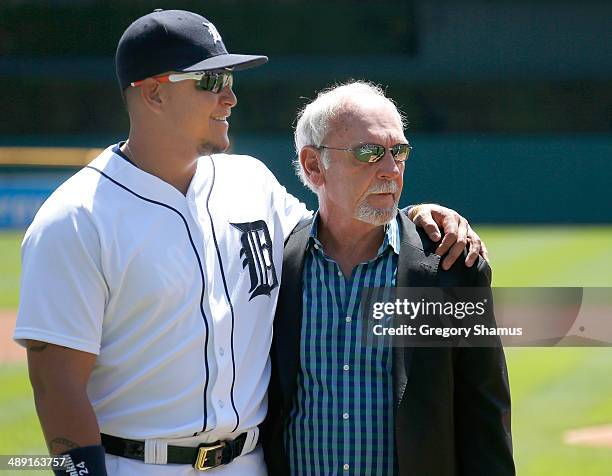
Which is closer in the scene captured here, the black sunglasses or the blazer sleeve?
the blazer sleeve

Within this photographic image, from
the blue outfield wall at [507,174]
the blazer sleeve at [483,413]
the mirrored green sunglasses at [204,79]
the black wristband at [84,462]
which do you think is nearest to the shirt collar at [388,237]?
the blazer sleeve at [483,413]

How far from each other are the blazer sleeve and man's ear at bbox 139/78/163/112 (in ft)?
3.55

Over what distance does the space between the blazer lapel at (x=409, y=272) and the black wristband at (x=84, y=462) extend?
82 cm

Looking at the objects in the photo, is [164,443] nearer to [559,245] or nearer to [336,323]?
[336,323]

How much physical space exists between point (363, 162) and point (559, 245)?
44.3 feet

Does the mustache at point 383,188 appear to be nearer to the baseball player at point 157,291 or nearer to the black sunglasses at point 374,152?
the black sunglasses at point 374,152

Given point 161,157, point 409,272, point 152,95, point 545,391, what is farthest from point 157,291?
Result: point 545,391

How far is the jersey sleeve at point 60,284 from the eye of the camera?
2.30 metres

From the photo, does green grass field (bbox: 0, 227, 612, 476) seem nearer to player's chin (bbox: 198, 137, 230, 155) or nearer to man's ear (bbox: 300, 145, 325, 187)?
man's ear (bbox: 300, 145, 325, 187)

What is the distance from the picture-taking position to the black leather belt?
8.16ft

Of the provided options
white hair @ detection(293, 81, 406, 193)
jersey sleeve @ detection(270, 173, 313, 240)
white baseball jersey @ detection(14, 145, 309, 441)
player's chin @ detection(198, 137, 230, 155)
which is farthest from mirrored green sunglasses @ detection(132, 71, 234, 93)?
jersey sleeve @ detection(270, 173, 313, 240)

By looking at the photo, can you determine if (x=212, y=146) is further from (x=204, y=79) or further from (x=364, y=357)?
(x=364, y=357)

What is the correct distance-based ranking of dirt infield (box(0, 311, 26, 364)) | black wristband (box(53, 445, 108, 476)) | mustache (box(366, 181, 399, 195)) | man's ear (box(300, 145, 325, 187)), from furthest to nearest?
dirt infield (box(0, 311, 26, 364))
man's ear (box(300, 145, 325, 187))
mustache (box(366, 181, 399, 195))
black wristband (box(53, 445, 108, 476))

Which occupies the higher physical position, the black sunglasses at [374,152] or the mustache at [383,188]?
the black sunglasses at [374,152]
